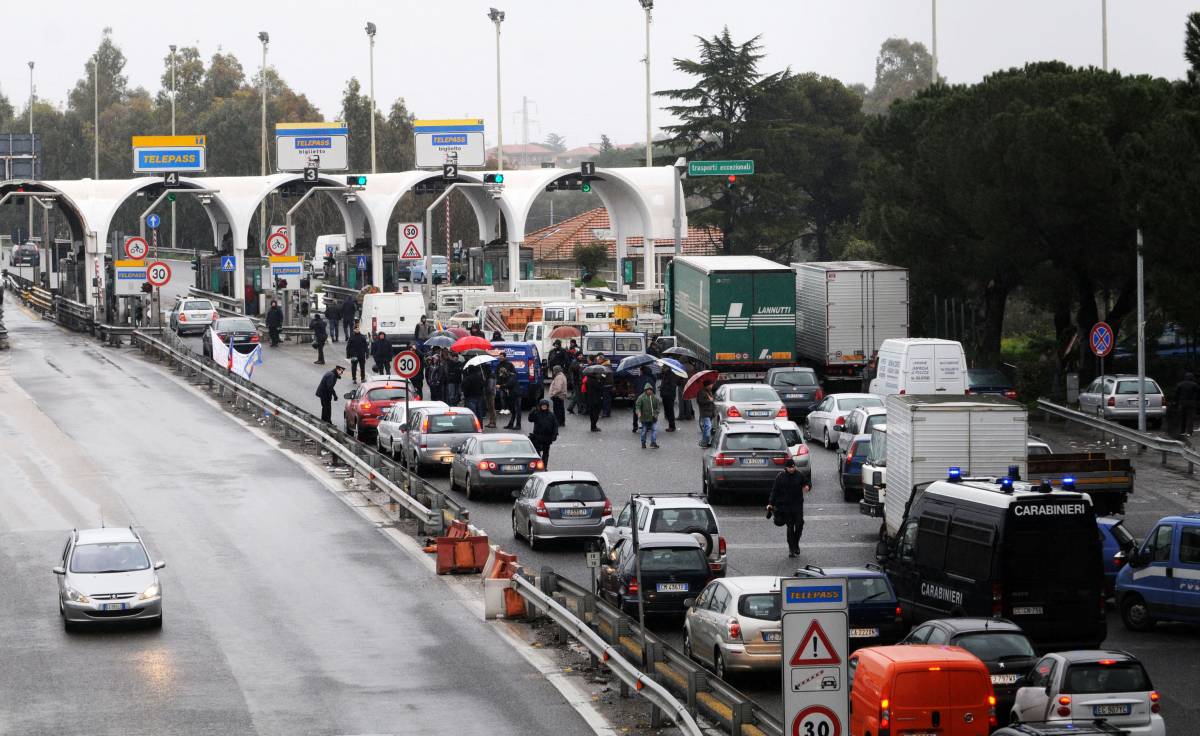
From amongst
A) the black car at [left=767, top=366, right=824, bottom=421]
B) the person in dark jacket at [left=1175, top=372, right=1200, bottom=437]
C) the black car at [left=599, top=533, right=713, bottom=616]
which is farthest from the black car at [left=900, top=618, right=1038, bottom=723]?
the black car at [left=767, top=366, right=824, bottom=421]

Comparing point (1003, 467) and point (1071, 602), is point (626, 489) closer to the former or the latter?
point (1003, 467)

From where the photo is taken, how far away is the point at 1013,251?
48.6 metres

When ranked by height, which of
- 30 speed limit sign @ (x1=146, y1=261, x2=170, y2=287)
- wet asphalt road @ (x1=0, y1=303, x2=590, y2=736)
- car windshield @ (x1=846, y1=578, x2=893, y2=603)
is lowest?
wet asphalt road @ (x1=0, y1=303, x2=590, y2=736)

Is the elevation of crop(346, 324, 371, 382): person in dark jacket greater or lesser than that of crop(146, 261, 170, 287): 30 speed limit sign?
lesser

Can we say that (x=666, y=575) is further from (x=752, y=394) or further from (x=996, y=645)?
(x=752, y=394)

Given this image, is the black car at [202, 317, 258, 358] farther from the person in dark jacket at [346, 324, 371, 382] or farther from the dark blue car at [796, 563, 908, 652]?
the dark blue car at [796, 563, 908, 652]

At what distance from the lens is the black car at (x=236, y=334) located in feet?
182

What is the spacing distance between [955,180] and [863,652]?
36.3m

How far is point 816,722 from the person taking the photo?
13383 mm

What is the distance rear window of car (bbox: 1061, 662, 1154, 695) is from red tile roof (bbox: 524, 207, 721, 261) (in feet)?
263

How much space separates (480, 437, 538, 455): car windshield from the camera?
105 ft

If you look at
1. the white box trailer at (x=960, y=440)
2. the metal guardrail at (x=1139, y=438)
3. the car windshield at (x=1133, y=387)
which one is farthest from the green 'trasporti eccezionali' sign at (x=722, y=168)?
the white box trailer at (x=960, y=440)

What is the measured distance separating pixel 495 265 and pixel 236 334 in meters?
21.0

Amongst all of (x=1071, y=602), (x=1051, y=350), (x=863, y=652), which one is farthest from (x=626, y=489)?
(x=1051, y=350)
